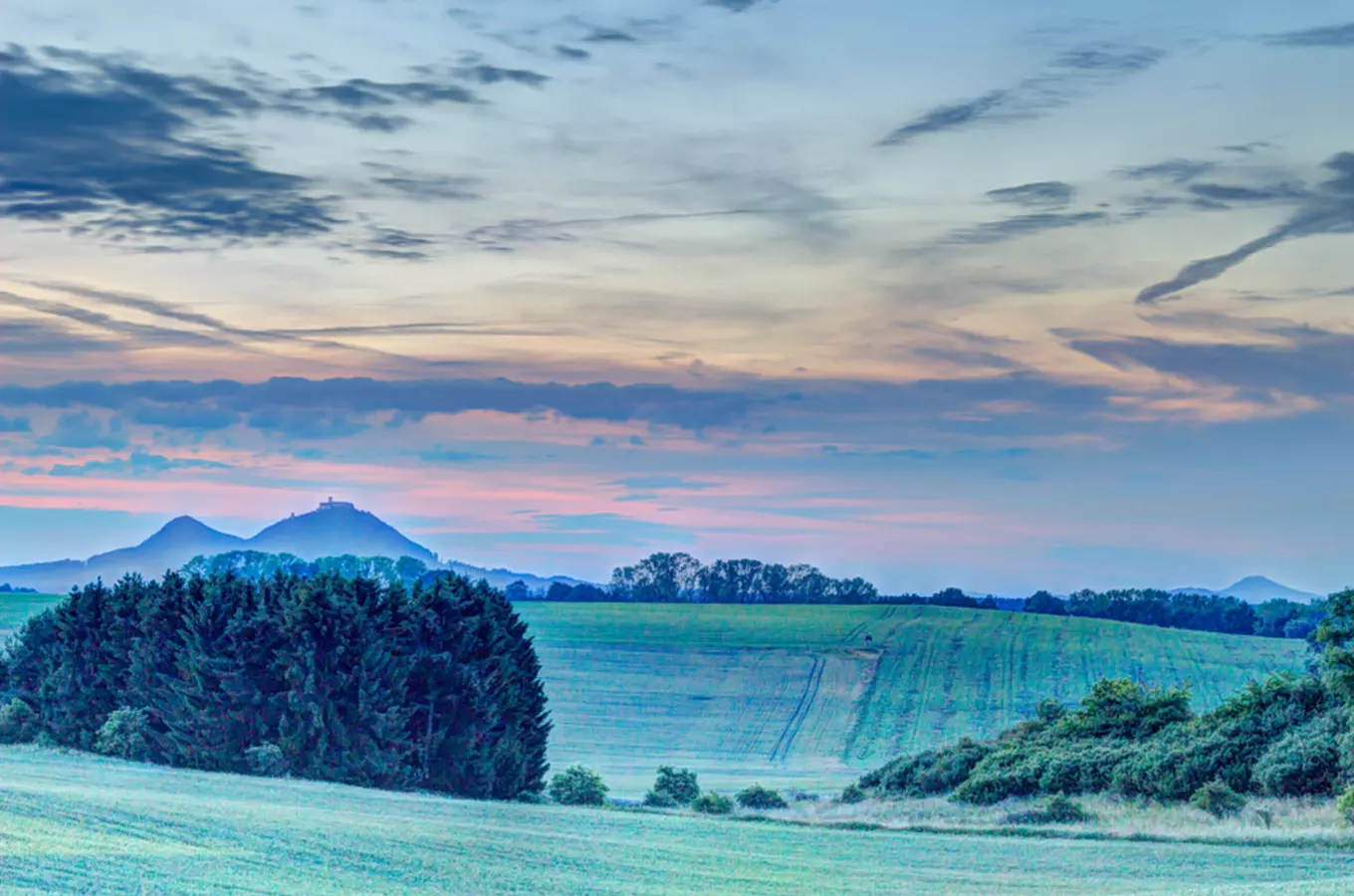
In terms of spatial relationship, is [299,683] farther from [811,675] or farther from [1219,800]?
[811,675]

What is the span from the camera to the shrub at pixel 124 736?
198 ft

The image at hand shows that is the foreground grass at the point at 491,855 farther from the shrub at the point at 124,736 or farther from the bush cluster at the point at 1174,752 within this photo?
the shrub at the point at 124,736

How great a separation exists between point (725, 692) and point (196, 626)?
67704 millimetres

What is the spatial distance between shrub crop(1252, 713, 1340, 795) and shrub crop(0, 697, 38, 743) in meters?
54.6

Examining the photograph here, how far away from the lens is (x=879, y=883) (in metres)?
28.7

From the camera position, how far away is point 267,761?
58781 millimetres

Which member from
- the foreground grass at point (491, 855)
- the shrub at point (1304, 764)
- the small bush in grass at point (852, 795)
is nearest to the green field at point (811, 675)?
the small bush in grass at point (852, 795)

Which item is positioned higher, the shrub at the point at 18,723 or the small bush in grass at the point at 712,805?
the shrub at the point at 18,723

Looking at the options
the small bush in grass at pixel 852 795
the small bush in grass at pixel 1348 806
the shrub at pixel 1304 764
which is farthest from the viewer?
the small bush in grass at pixel 852 795

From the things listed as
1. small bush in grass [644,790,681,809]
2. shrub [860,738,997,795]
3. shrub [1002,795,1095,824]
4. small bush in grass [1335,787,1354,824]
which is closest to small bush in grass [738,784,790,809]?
small bush in grass [644,790,681,809]

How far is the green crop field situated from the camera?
105625 mm

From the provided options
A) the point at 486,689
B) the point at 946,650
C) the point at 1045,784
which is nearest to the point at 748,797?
the point at 486,689

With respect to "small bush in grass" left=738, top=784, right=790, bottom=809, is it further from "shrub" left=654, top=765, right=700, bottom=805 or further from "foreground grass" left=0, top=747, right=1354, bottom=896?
"foreground grass" left=0, top=747, right=1354, bottom=896

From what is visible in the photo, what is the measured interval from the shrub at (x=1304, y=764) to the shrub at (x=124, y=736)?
45.0 m
